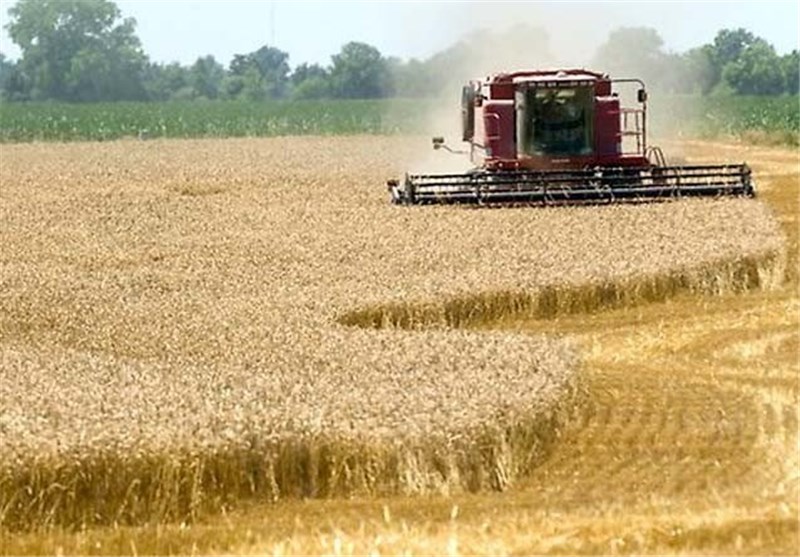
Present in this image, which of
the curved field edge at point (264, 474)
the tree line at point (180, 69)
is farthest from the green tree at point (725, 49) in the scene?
the curved field edge at point (264, 474)

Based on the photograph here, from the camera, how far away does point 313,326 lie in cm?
1509

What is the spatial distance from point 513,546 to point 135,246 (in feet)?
46.8

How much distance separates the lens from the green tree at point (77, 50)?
329 feet

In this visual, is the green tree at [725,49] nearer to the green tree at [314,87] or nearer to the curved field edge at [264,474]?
the green tree at [314,87]

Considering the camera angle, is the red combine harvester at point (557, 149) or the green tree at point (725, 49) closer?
the red combine harvester at point (557, 149)

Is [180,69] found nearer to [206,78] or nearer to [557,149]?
[206,78]

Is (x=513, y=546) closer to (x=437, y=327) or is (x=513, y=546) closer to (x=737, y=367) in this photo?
(x=737, y=367)

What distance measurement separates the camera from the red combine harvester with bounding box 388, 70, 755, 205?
2625cm

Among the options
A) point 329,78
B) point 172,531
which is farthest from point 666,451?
point 329,78

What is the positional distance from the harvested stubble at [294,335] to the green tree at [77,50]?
→ 2755 inches

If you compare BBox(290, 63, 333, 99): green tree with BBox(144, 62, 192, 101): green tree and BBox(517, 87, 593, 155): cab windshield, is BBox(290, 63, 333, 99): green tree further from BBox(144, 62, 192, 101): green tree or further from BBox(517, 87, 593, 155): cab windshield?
BBox(517, 87, 593, 155): cab windshield

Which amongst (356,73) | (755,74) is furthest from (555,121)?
(356,73)

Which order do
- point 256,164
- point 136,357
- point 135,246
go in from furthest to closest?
point 256,164, point 135,246, point 136,357

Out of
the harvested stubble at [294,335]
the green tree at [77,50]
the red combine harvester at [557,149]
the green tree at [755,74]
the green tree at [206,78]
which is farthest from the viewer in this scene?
the green tree at [206,78]
